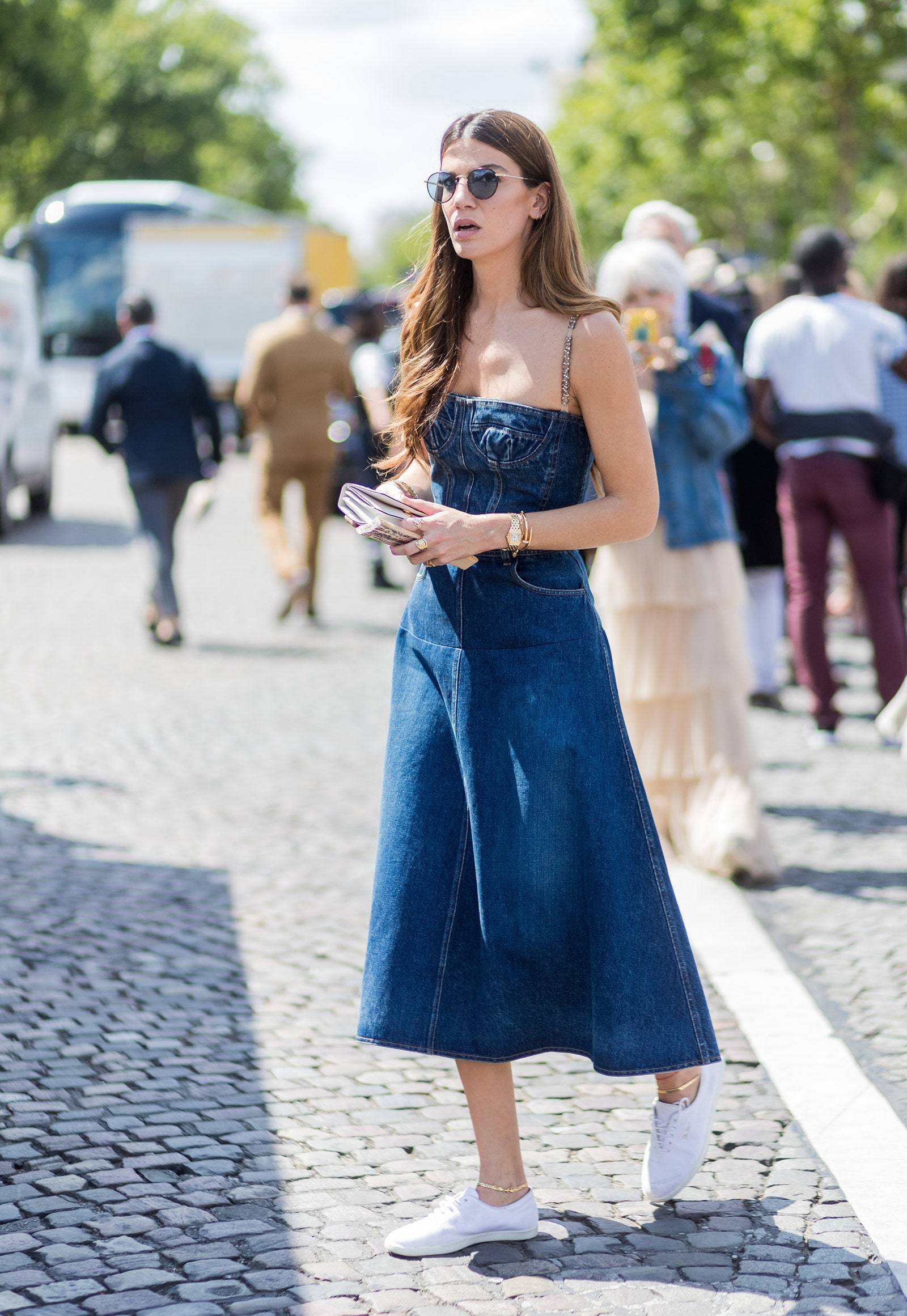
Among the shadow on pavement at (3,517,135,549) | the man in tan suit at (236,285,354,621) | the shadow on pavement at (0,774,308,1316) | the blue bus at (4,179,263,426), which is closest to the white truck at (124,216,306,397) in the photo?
the blue bus at (4,179,263,426)

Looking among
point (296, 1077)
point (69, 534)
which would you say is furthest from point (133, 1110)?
point (69, 534)

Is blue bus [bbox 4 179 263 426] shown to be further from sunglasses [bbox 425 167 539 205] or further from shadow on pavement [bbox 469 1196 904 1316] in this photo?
shadow on pavement [bbox 469 1196 904 1316]

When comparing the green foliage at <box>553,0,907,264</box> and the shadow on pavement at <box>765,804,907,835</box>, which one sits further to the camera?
the green foliage at <box>553,0,907,264</box>

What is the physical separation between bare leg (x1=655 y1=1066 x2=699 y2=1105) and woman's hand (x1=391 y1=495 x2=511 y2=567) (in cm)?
104

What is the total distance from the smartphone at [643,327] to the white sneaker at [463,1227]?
3.16 metres

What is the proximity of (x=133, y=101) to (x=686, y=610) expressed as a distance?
179 feet

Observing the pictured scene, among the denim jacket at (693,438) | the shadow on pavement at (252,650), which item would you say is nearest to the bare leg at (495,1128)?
the denim jacket at (693,438)

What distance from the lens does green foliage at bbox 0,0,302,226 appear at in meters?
35.2

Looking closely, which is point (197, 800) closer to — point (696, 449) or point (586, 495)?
point (696, 449)

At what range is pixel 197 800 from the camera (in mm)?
7082

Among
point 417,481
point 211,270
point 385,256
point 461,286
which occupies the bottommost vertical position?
point 417,481

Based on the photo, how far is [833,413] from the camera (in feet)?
25.6

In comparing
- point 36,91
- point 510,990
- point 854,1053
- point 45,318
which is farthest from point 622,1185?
point 36,91

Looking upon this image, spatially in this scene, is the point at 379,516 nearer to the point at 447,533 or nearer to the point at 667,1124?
the point at 447,533
